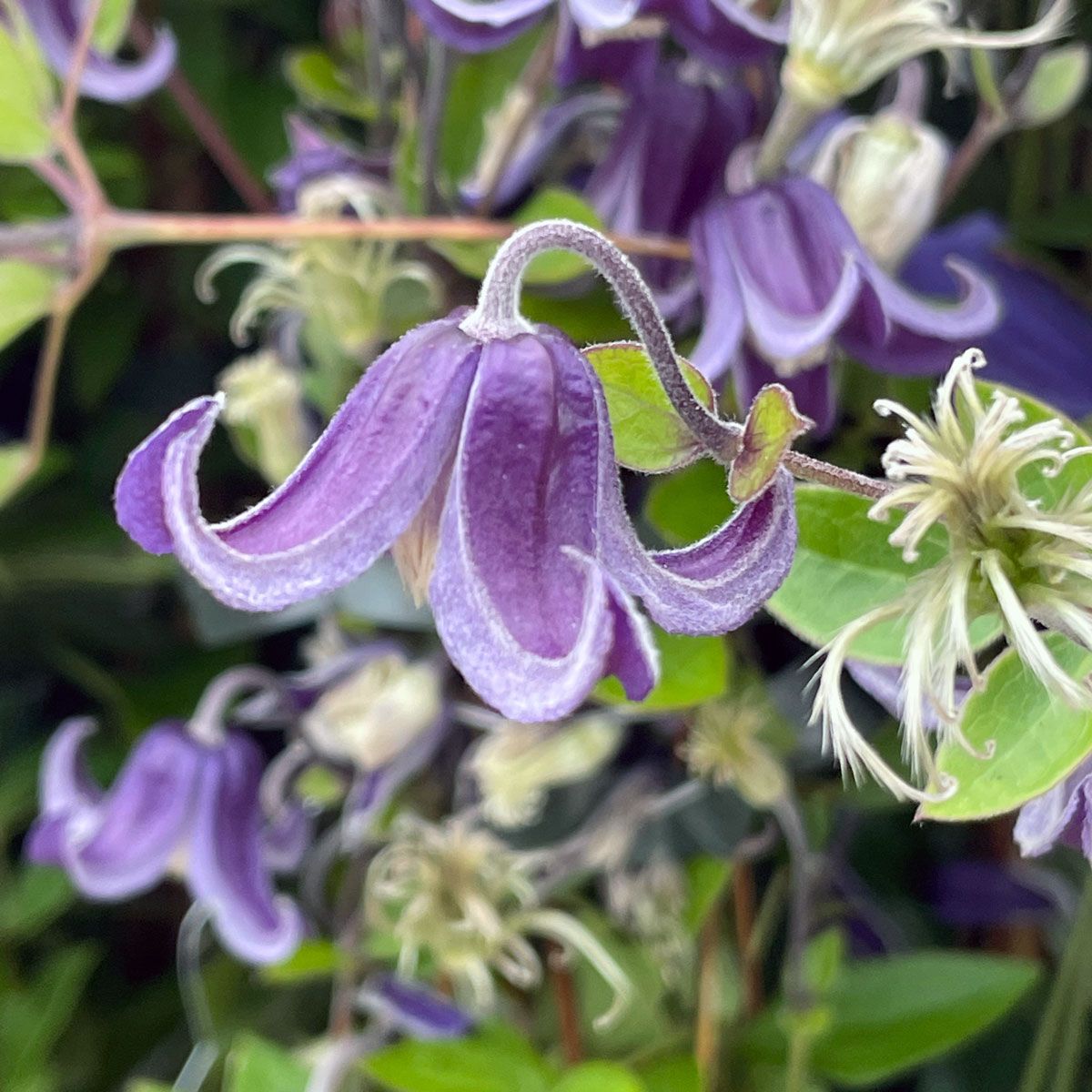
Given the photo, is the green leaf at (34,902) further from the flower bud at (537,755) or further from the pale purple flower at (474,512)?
the pale purple flower at (474,512)

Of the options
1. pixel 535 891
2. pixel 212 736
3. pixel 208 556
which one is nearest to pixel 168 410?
pixel 212 736

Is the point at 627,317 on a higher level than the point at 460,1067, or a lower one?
higher

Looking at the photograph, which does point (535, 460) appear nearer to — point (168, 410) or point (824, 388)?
point (824, 388)

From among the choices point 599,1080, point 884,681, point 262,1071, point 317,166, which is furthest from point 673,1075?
point 317,166

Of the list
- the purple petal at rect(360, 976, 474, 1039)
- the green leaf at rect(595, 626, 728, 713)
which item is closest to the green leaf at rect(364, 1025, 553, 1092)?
the purple petal at rect(360, 976, 474, 1039)

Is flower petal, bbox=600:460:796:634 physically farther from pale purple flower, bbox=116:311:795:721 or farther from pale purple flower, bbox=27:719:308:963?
pale purple flower, bbox=27:719:308:963

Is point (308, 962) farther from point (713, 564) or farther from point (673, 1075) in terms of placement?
point (713, 564)

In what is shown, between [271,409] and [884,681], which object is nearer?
[884,681]
